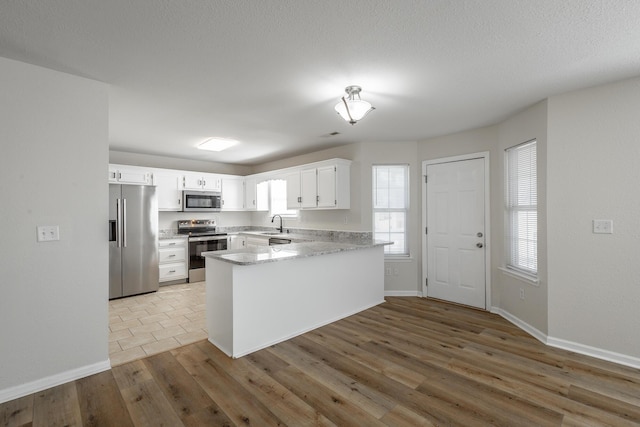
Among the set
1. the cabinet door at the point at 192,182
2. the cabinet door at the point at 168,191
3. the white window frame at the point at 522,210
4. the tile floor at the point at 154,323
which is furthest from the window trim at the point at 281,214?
the white window frame at the point at 522,210

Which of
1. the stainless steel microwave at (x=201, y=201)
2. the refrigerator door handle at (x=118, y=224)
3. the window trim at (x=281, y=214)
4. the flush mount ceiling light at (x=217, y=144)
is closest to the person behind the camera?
the refrigerator door handle at (x=118, y=224)

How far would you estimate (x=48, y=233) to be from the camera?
236 cm

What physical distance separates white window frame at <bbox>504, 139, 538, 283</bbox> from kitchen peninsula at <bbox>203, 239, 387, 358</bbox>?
1.83 m

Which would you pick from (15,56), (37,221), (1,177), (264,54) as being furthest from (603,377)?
(15,56)

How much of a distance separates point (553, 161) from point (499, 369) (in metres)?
2.03

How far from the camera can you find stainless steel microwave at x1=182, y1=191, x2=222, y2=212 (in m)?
5.92

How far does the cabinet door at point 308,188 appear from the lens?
5145mm

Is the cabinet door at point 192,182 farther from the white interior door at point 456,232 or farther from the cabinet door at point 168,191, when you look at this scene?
the white interior door at point 456,232

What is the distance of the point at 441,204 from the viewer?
4578mm

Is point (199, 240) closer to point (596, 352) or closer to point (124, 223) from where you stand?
point (124, 223)

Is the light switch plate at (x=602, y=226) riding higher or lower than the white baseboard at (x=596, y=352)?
higher

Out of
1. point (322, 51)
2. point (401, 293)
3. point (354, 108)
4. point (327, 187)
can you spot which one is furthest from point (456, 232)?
point (322, 51)

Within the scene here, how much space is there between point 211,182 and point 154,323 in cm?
334

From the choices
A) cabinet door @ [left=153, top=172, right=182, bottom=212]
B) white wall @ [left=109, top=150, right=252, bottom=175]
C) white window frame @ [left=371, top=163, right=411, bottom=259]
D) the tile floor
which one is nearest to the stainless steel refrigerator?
the tile floor
